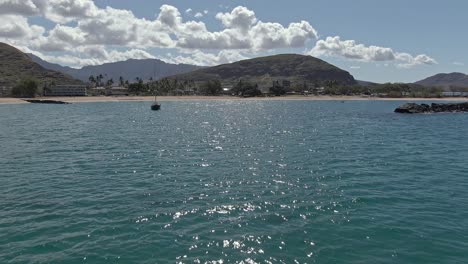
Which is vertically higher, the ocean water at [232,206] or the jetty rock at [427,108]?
the jetty rock at [427,108]

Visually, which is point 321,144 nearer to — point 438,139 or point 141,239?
point 438,139

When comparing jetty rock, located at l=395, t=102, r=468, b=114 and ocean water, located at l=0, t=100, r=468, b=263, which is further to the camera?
jetty rock, located at l=395, t=102, r=468, b=114

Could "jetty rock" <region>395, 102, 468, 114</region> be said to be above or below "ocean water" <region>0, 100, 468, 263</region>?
above

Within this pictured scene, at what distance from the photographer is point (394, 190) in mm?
31266

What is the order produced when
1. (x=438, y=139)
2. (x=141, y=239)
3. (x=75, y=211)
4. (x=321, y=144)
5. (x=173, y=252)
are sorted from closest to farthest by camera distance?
(x=173, y=252) < (x=141, y=239) < (x=75, y=211) < (x=321, y=144) < (x=438, y=139)

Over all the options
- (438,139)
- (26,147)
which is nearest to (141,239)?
(26,147)

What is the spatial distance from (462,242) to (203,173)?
22482 mm

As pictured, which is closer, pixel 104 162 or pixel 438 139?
pixel 104 162

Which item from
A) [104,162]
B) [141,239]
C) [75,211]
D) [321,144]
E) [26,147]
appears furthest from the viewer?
[321,144]

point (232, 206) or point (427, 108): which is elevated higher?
point (427, 108)

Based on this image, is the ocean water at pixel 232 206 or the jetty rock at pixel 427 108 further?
the jetty rock at pixel 427 108

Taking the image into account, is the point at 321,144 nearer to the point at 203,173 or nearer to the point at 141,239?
the point at 203,173

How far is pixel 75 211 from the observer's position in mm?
25234

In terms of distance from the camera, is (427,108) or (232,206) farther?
(427,108)
